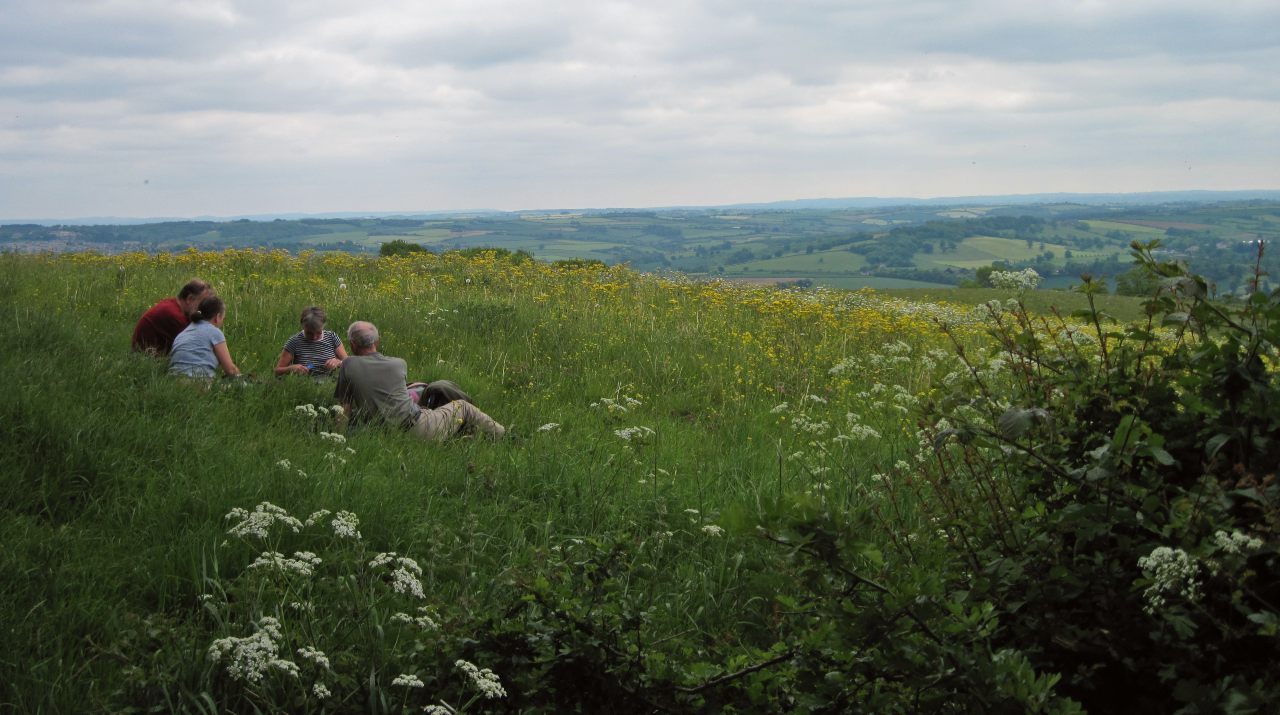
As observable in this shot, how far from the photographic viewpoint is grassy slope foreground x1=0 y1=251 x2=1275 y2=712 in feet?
9.11

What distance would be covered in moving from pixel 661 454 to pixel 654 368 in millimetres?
3238

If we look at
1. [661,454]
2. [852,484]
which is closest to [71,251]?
[661,454]

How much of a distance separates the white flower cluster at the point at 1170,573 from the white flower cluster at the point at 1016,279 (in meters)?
1.88

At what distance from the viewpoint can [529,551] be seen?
446 cm

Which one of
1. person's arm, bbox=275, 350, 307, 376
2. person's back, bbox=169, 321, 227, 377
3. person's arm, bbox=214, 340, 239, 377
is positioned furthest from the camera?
person's arm, bbox=275, 350, 307, 376

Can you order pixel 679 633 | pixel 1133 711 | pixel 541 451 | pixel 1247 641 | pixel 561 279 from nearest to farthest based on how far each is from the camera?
pixel 1247 641, pixel 1133 711, pixel 679 633, pixel 541 451, pixel 561 279

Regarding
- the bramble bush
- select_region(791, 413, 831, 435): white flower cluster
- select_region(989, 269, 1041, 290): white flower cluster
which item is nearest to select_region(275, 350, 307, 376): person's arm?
select_region(791, 413, 831, 435): white flower cluster

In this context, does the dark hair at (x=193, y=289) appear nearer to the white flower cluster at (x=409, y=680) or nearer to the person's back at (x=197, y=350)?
the person's back at (x=197, y=350)

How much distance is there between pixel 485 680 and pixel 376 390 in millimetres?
4834

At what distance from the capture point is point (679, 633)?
4.13m

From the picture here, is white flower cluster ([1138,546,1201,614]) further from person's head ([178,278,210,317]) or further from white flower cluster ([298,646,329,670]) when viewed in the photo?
person's head ([178,278,210,317])

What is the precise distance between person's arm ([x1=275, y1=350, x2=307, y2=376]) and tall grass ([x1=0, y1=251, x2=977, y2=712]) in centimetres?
58

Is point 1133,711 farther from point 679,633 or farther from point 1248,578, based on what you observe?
point 679,633

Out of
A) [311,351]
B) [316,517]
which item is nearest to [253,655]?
[316,517]
